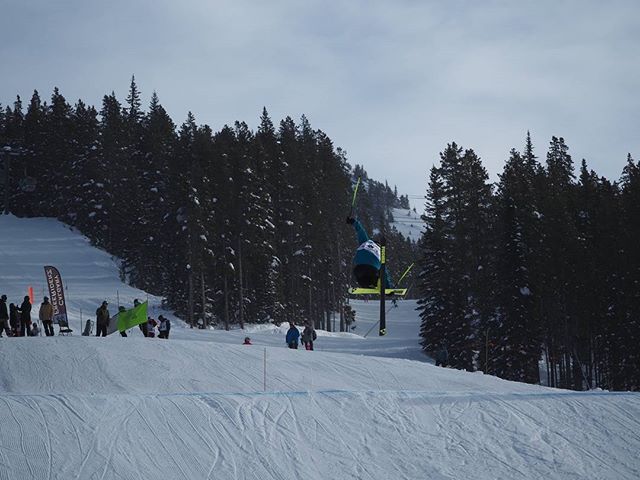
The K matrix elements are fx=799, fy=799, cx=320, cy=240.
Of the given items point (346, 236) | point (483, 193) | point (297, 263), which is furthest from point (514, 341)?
point (346, 236)

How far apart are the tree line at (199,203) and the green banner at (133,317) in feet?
67.3

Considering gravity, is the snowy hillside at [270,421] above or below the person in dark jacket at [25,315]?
below

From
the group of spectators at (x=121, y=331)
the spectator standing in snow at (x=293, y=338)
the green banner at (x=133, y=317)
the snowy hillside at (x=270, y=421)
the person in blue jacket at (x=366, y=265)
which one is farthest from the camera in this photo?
the spectator standing in snow at (x=293, y=338)

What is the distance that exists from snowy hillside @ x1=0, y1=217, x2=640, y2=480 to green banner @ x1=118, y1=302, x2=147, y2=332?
2705mm

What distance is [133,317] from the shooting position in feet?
86.2

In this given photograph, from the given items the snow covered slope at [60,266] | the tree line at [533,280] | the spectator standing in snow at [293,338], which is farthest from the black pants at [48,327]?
the tree line at [533,280]

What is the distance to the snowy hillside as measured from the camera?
543 inches

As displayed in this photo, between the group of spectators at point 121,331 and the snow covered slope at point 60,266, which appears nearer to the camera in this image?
the group of spectators at point 121,331

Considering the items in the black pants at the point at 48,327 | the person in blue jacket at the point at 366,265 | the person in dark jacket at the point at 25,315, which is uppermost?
the person in blue jacket at the point at 366,265

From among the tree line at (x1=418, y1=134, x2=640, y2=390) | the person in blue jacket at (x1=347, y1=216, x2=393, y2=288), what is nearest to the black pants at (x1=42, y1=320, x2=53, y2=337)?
the person in blue jacket at (x1=347, y1=216, x2=393, y2=288)

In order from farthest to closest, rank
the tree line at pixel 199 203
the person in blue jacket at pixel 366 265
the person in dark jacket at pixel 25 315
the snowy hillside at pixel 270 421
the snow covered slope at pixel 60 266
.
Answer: the tree line at pixel 199 203 < the snow covered slope at pixel 60 266 < the person in dark jacket at pixel 25 315 < the person in blue jacket at pixel 366 265 < the snowy hillside at pixel 270 421

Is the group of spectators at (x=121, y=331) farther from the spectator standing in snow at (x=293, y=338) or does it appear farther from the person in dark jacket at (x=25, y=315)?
the spectator standing in snow at (x=293, y=338)

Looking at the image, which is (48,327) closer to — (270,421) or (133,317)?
(133,317)

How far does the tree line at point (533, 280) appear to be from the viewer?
39.3m
